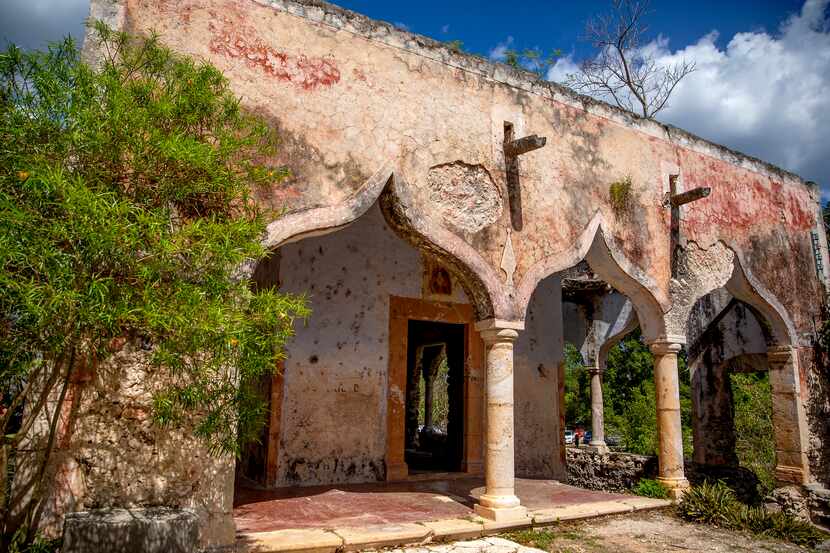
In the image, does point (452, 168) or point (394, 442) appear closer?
point (452, 168)

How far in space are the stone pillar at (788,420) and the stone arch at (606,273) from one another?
2.83m

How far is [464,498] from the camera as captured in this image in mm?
6984

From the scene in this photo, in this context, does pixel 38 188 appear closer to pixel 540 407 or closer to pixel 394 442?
pixel 394 442

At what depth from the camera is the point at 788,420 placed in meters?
8.87

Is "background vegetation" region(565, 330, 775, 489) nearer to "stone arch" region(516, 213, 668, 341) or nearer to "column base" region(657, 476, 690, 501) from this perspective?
"stone arch" region(516, 213, 668, 341)

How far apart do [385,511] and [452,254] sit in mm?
2739

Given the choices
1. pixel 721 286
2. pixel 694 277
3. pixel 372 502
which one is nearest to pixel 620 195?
pixel 694 277

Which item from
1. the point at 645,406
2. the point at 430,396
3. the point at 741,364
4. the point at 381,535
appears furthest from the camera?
the point at 645,406

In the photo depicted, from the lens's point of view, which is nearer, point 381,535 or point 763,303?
point 381,535

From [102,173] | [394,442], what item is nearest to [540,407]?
[394,442]

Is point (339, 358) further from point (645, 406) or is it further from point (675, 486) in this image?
point (645, 406)

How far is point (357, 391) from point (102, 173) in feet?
17.4

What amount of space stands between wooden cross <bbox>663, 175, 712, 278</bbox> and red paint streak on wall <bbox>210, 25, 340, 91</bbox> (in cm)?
488

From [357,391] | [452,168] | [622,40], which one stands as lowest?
[357,391]
